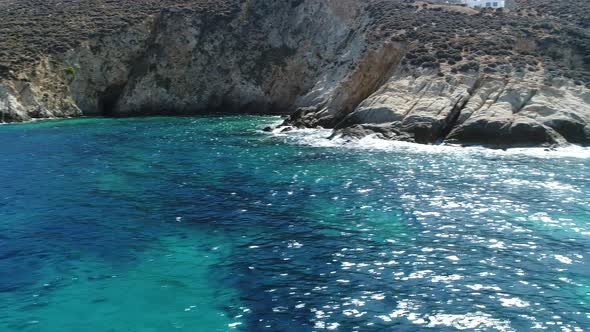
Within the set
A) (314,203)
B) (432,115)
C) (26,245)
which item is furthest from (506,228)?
(432,115)

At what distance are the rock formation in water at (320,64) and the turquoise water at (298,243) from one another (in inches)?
292

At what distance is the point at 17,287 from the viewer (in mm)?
16203

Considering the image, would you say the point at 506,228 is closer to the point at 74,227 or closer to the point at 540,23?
the point at 74,227

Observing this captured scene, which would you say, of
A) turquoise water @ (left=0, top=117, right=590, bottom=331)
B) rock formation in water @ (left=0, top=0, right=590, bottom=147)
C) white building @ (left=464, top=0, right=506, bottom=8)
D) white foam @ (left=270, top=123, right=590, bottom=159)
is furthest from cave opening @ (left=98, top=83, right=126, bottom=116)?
white building @ (left=464, top=0, right=506, bottom=8)

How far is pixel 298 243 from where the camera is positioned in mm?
19875

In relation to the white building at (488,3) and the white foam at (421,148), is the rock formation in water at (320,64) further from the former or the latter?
the white building at (488,3)

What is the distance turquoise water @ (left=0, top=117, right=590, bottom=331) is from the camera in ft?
47.5

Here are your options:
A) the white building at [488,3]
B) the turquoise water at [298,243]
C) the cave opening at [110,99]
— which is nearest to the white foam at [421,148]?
the turquoise water at [298,243]

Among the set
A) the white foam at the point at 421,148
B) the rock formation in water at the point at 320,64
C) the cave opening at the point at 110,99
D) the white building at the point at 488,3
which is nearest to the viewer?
the white foam at the point at 421,148

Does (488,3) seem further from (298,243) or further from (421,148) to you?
(298,243)

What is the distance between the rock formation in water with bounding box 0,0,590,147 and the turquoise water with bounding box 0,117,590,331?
7414 millimetres

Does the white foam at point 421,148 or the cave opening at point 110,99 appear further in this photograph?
the cave opening at point 110,99

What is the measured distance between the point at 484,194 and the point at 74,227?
18.5 m

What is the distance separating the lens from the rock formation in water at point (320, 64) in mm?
43062
